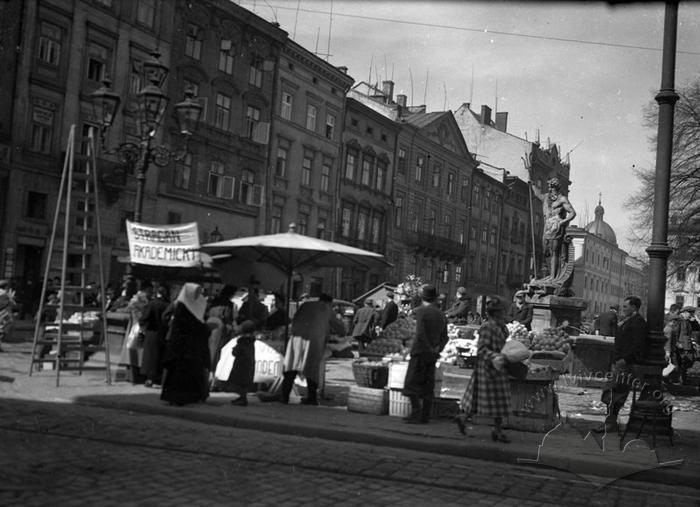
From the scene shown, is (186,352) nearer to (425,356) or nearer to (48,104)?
(425,356)

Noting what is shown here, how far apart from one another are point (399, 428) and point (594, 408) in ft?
16.0

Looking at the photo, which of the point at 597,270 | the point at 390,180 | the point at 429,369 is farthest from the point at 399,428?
the point at 597,270

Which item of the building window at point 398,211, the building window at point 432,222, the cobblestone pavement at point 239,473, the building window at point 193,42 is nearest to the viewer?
the cobblestone pavement at point 239,473

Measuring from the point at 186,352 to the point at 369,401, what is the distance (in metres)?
2.55

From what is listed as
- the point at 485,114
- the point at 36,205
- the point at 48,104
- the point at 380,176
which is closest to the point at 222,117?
the point at 48,104

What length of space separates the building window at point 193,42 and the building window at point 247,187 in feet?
17.5

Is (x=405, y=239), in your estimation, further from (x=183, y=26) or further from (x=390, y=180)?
(x=183, y=26)

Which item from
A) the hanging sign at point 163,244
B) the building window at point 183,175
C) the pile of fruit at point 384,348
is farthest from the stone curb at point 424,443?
the building window at point 183,175

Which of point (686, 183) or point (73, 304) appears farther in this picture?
point (686, 183)

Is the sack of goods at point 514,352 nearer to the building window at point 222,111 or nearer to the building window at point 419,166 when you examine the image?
the building window at point 222,111

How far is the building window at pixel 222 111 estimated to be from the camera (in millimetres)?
33156

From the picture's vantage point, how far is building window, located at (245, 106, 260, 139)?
34.0m

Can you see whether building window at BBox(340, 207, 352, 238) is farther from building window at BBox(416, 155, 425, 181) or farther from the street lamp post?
the street lamp post

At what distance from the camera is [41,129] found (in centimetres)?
2711
